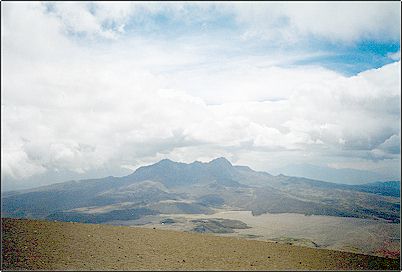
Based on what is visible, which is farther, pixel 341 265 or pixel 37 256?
pixel 341 265

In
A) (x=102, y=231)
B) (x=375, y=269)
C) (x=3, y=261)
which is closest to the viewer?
(x=3, y=261)

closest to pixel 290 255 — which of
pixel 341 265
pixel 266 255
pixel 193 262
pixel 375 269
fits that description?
pixel 266 255

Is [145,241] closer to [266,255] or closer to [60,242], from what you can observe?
[60,242]

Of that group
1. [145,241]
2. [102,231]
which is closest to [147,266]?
[145,241]

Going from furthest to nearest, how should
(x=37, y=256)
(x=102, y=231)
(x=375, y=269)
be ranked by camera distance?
(x=102, y=231), (x=375, y=269), (x=37, y=256)

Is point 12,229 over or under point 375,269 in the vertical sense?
over

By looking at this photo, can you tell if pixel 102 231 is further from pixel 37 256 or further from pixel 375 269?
pixel 375 269
